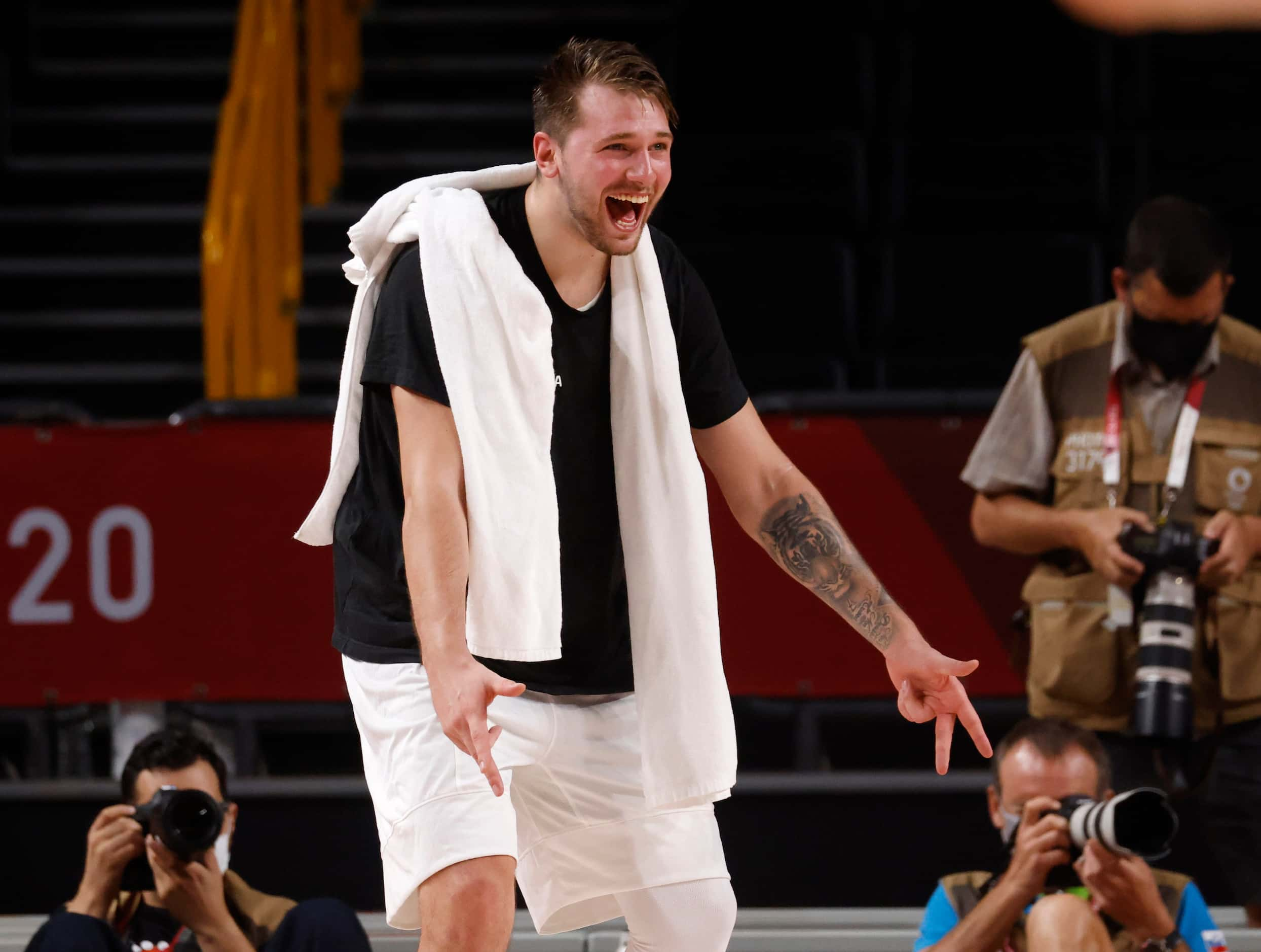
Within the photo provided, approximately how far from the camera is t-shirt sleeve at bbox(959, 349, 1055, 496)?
13.3 ft

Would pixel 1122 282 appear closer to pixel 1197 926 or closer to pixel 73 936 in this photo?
pixel 1197 926

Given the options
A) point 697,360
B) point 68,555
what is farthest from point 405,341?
point 68,555

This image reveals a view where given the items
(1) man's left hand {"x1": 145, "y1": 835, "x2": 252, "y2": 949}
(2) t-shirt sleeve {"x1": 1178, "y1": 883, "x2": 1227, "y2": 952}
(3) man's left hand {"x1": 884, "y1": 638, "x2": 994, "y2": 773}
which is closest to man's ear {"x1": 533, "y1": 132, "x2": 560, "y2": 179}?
(3) man's left hand {"x1": 884, "y1": 638, "x2": 994, "y2": 773}

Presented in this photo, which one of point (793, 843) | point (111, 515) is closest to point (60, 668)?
point (111, 515)

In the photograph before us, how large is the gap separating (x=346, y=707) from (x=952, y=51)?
3684mm

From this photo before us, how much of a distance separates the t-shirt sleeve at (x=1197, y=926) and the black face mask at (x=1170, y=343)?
1.09 meters

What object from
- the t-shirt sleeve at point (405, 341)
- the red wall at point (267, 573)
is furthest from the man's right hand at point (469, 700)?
the red wall at point (267, 573)

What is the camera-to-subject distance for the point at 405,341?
2580 millimetres

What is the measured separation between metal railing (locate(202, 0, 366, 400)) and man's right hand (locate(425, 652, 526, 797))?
2.99 meters

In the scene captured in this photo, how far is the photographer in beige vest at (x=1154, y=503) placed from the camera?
12.7 feet

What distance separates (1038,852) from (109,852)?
1736 millimetres

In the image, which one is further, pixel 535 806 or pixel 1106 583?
pixel 1106 583

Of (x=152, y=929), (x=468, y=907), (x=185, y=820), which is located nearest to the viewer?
(x=468, y=907)

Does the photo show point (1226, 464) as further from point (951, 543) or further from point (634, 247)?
point (634, 247)
